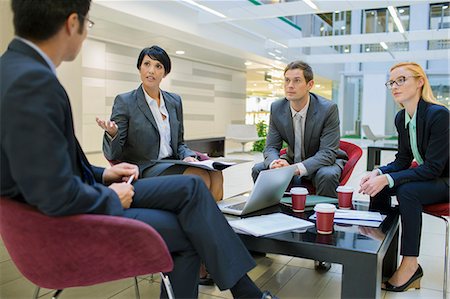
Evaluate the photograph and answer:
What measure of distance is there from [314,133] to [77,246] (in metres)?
2.28

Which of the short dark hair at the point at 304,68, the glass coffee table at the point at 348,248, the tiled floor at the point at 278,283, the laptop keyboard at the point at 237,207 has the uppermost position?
the short dark hair at the point at 304,68

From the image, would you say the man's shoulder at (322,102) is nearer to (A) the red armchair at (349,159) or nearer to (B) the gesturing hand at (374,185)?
(A) the red armchair at (349,159)

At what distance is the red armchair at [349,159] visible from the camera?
3074mm

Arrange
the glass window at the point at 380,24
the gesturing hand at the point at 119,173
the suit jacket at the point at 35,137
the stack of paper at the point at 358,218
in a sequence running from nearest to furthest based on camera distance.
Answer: the suit jacket at the point at 35,137 → the gesturing hand at the point at 119,173 → the stack of paper at the point at 358,218 → the glass window at the point at 380,24

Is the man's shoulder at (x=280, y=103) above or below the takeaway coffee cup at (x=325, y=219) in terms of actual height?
above

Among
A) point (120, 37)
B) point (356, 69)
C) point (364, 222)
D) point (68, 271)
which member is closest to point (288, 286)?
point (364, 222)

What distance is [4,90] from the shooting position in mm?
1103

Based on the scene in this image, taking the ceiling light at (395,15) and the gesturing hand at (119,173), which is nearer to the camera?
the gesturing hand at (119,173)

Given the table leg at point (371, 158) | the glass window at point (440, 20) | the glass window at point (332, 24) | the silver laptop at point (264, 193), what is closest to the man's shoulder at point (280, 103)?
the silver laptop at point (264, 193)

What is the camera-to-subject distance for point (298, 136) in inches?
127

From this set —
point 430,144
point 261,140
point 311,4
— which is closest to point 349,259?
point 430,144

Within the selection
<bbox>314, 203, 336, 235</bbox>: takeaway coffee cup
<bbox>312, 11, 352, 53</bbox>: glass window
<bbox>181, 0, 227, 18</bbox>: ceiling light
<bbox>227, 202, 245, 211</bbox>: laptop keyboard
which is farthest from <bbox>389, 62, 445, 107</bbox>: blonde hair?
<bbox>312, 11, 352, 53</bbox>: glass window

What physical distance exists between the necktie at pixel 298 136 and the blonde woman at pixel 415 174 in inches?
31.6

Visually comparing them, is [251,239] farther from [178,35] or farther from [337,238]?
[178,35]
